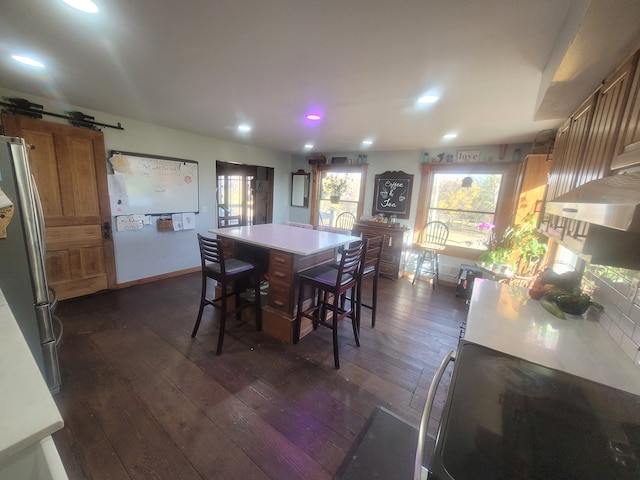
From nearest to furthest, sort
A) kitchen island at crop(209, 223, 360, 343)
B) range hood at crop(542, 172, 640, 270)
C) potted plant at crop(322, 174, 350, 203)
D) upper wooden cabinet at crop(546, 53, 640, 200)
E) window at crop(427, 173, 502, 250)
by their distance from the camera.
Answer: range hood at crop(542, 172, 640, 270) < upper wooden cabinet at crop(546, 53, 640, 200) < kitchen island at crop(209, 223, 360, 343) < window at crop(427, 173, 502, 250) < potted plant at crop(322, 174, 350, 203)

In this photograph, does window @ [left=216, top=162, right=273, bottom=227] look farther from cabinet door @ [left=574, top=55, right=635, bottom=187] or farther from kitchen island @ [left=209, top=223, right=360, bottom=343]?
cabinet door @ [left=574, top=55, right=635, bottom=187]

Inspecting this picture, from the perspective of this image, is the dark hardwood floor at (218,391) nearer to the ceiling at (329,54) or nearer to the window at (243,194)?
the ceiling at (329,54)

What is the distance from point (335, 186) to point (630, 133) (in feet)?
15.3

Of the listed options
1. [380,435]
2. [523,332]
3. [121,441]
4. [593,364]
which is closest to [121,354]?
[121,441]

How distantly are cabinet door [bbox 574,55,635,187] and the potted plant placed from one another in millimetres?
4125

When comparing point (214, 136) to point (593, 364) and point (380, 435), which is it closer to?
point (380, 435)

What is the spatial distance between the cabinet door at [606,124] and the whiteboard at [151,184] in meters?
4.45

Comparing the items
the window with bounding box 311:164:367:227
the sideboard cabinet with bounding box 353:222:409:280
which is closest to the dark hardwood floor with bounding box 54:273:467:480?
the sideboard cabinet with bounding box 353:222:409:280

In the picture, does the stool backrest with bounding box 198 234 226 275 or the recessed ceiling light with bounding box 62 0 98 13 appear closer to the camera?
the recessed ceiling light with bounding box 62 0 98 13

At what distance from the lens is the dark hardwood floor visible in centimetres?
140

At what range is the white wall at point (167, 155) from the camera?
326cm

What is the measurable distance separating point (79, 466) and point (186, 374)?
2.33 feet

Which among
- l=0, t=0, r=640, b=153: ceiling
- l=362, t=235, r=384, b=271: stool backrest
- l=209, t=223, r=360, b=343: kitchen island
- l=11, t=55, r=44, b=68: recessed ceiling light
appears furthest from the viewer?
l=362, t=235, r=384, b=271: stool backrest

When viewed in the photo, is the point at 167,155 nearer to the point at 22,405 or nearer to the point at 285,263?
the point at 285,263
